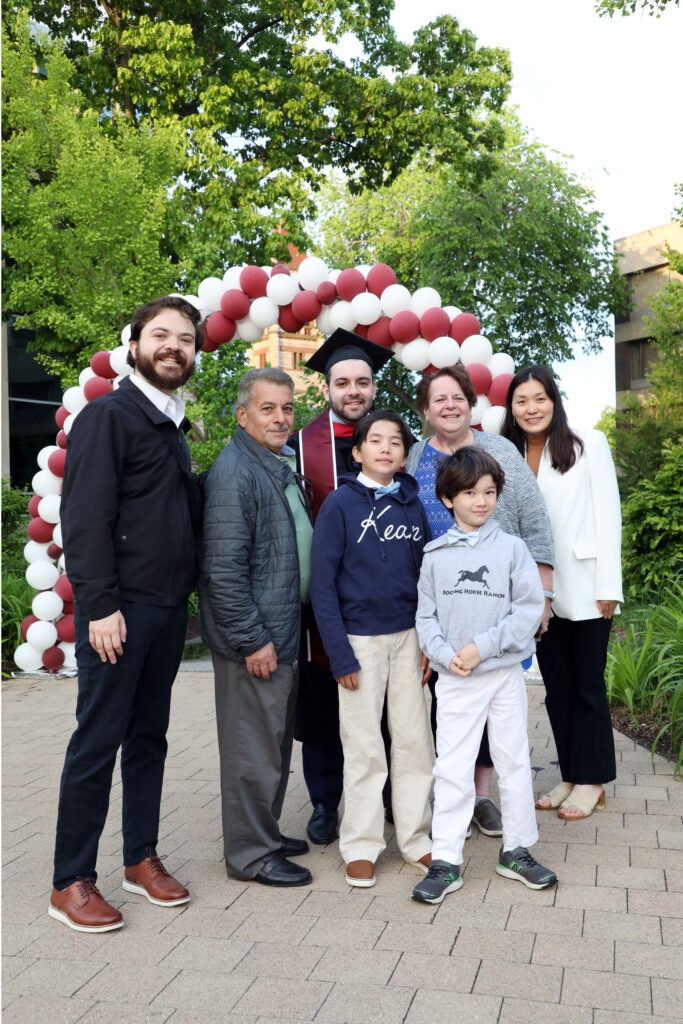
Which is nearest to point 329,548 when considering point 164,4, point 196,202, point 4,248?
point 4,248

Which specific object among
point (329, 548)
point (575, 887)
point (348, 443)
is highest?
point (348, 443)

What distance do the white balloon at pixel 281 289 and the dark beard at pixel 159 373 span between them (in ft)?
12.2

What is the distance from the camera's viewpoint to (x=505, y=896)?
3746mm

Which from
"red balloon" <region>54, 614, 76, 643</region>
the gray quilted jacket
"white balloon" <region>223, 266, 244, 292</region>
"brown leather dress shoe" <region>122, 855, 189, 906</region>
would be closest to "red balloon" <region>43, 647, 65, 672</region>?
"red balloon" <region>54, 614, 76, 643</region>

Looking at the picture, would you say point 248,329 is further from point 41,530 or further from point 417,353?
point 41,530

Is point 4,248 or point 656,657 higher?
point 4,248

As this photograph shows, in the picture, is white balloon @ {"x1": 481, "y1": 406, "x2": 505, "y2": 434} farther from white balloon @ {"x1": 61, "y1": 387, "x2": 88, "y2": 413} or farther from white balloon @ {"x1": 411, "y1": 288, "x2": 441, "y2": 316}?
white balloon @ {"x1": 61, "y1": 387, "x2": 88, "y2": 413}

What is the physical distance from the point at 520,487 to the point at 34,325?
40.0ft

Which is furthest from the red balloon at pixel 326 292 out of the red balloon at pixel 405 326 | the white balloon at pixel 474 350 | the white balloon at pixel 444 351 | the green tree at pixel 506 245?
the green tree at pixel 506 245

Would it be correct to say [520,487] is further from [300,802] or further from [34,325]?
[34,325]

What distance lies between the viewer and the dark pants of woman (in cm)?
460

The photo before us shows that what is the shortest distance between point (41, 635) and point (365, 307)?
4.06 m

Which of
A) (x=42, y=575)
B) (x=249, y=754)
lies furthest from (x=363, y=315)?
(x=249, y=754)

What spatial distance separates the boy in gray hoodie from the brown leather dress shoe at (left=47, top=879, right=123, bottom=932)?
1.21 metres
